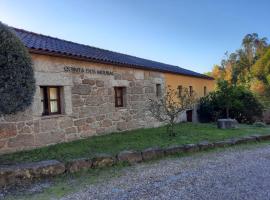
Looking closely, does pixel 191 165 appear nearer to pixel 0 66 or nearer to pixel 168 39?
pixel 0 66

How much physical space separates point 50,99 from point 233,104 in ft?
38.4

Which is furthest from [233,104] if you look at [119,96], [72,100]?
A: [72,100]

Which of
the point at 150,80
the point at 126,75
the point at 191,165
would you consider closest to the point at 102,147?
the point at 191,165

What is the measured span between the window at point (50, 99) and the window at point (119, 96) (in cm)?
295

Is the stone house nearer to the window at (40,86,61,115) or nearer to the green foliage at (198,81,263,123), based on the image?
the window at (40,86,61,115)

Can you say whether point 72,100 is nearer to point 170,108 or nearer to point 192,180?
point 170,108

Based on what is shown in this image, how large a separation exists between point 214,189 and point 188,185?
1.54ft

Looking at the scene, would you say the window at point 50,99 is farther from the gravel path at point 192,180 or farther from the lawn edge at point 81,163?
the gravel path at point 192,180

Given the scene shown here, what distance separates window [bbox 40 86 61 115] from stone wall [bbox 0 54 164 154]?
0.18 m

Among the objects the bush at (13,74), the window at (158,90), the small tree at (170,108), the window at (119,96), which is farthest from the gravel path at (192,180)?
the window at (158,90)

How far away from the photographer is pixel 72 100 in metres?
8.56

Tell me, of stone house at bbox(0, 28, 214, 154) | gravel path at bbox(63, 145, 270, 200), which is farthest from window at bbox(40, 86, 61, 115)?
gravel path at bbox(63, 145, 270, 200)

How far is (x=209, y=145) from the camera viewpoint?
8109 millimetres

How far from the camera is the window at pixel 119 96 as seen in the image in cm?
1086
